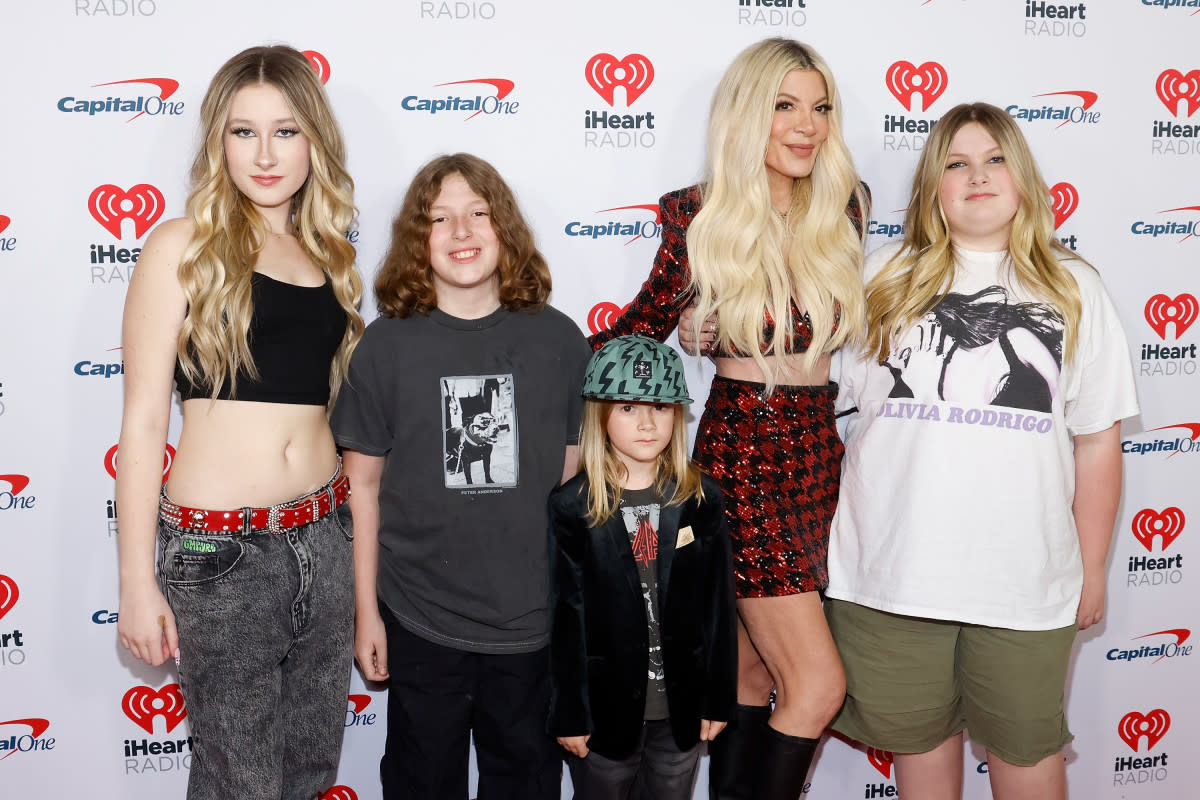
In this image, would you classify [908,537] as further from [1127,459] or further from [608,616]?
[1127,459]

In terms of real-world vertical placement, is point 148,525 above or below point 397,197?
below

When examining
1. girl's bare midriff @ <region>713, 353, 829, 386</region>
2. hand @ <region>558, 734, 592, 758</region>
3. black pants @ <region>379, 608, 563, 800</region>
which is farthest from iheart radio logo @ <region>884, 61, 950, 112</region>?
hand @ <region>558, 734, 592, 758</region>

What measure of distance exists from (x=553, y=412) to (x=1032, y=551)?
1.23 metres

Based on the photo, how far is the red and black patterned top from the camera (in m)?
2.37

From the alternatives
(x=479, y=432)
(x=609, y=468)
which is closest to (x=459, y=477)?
(x=479, y=432)

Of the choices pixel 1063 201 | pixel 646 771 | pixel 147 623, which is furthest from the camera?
pixel 1063 201

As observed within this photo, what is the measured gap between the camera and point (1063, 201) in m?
2.84

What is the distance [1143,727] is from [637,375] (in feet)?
7.77

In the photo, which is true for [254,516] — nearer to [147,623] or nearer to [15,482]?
[147,623]

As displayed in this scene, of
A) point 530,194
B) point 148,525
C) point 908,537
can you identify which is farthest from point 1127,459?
point 148,525

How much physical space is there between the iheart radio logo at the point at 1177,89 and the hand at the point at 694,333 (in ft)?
5.85

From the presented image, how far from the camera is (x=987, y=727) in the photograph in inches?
89.9

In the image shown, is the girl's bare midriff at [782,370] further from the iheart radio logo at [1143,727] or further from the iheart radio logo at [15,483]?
the iheart radio logo at [15,483]

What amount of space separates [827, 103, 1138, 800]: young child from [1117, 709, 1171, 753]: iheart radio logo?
0.98m
